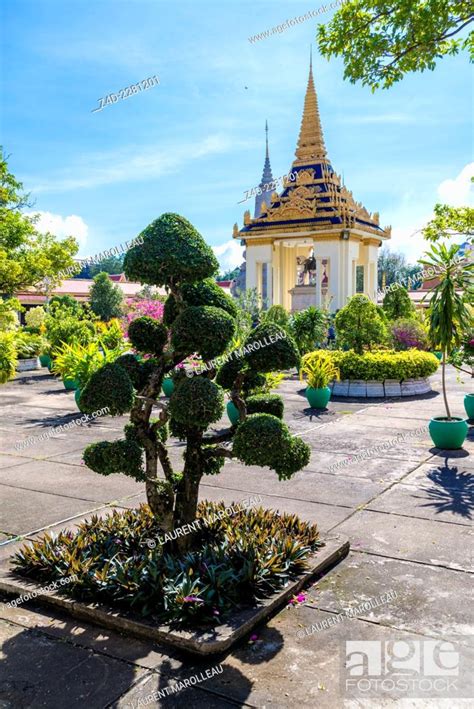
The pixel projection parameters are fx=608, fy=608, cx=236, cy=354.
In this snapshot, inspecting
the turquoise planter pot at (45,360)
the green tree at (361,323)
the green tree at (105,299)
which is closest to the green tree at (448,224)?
the green tree at (361,323)

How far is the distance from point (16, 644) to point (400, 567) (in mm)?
3090

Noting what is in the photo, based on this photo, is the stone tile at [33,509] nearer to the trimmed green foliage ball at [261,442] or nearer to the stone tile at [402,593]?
the trimmed green foliage ball at [261,442]

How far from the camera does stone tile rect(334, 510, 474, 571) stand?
5.39 m

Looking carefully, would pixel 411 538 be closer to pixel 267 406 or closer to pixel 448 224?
pixel 267 406

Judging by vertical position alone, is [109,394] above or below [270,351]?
below

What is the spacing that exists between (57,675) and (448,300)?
298 inches

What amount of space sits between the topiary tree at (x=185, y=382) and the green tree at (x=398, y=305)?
19968mm

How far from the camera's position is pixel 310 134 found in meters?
34.4

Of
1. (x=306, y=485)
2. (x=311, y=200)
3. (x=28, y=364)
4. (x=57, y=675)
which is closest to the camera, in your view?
(x=57, y=675)

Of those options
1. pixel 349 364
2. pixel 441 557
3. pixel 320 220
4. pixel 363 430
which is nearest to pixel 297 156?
pixel 320 220

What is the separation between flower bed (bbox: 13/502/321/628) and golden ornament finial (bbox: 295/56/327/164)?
31.2 metres

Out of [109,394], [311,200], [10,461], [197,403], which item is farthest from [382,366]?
[311,200]

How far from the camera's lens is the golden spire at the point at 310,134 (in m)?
33.9

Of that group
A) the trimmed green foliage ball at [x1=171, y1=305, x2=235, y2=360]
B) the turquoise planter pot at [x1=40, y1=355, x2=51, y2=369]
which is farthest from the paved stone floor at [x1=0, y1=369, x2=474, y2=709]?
the turquoise planter pot at [x1=40, y1=355, x2=51, y2=369]
